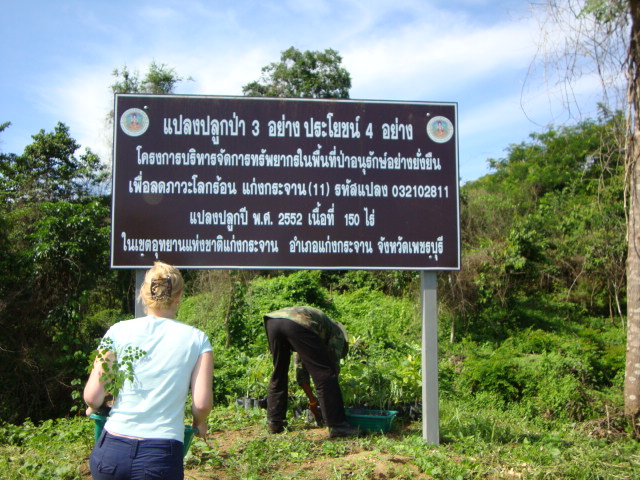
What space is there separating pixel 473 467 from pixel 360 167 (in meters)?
2.75

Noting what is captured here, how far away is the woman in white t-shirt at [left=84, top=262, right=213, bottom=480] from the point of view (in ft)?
8.17

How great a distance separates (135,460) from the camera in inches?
97.3

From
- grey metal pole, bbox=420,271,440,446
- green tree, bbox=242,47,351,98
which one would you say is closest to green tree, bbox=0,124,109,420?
grey metal pole, bbox=420,271,440,446

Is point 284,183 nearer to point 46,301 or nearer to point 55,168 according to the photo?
point 46,301

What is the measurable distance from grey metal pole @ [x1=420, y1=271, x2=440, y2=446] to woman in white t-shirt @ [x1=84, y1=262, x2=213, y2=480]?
3.28m

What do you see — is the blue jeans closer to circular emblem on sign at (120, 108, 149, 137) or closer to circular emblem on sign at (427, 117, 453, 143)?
circular emblem on sign at (120, 108, 149, 137)

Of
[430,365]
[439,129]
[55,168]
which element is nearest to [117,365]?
[430,365]

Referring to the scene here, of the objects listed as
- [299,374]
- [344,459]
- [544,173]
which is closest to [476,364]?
[299,374]

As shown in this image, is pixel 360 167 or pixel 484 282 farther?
pixel 484 282

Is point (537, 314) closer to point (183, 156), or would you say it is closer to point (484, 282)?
point (484, 282)

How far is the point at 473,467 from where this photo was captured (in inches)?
191

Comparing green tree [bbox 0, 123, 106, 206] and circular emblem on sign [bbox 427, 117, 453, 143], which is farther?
green tree [bbox 0, 123, 106, 206]

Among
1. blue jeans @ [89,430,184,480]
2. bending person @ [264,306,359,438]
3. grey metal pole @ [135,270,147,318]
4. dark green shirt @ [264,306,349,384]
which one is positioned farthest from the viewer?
dark green shirt @ [264,306,349,384]

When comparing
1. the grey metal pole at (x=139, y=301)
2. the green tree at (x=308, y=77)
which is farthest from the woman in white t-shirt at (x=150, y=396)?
the green tree at (x=308, y=77)
